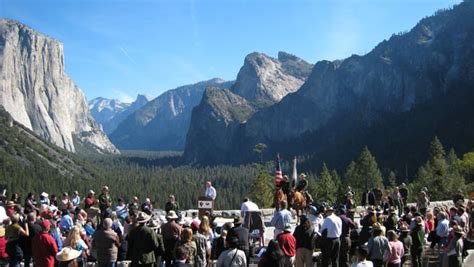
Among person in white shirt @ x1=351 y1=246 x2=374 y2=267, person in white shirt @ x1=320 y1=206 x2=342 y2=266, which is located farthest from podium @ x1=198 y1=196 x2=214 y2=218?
person in white shirt @ x1=351 y1=246 x2=374 y2=267

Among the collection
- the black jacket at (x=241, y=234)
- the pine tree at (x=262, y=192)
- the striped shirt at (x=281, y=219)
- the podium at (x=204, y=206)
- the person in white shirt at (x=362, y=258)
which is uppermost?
the pine tree at (x=262, y=192)

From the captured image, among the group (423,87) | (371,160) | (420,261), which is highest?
(423,87)

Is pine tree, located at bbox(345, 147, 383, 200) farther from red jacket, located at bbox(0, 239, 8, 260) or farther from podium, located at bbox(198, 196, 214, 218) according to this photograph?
red jacket, located at bbox(0, 239, 8, 260)

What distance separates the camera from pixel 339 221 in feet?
41.4

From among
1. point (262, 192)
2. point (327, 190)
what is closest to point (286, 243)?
point (262, 192)

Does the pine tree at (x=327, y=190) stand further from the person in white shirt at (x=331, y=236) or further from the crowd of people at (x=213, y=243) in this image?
the person in white shirt at (x=331, y=236)

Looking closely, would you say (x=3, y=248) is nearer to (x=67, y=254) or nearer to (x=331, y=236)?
(x=67, y=254)

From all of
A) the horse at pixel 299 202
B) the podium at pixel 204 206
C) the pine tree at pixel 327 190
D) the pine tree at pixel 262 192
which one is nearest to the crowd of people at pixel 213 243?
the podium at pixel 204 206

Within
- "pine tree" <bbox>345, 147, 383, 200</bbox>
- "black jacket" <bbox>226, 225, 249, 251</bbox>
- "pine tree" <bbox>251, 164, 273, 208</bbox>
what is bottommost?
"black jacket" <bbox>226, 225, 249, 251</bbox>

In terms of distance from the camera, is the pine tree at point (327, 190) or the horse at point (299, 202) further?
the pine tree at point (327, 190)

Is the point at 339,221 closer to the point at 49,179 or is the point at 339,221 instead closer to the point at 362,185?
the point at 362,185

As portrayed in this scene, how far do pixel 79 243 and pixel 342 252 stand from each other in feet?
23.0

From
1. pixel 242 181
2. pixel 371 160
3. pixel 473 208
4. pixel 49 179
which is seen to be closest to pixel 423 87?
pixel 242 181

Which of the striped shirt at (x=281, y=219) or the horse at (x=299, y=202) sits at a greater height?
the horse at (x=299, y=202)
